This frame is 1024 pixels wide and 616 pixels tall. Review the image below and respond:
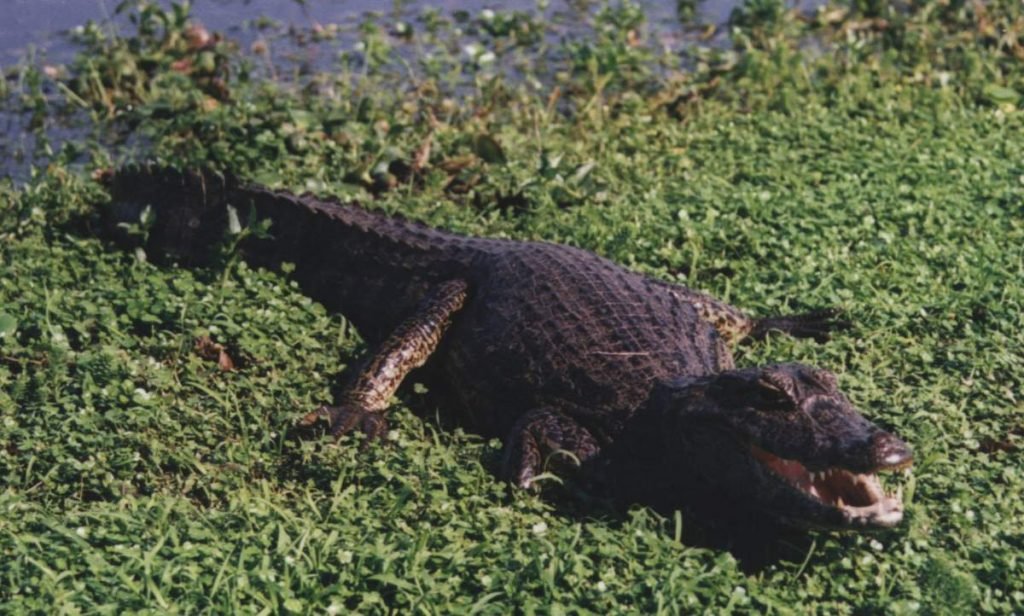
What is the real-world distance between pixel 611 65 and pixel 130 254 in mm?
3533

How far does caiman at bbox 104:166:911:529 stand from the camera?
502 cm

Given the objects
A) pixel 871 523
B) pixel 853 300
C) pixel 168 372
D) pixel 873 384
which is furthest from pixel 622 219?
pixel 871 523

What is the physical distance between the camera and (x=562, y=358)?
19.7ft

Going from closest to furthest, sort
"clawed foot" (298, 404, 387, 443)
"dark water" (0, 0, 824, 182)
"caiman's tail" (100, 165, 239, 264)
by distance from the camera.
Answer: "clawed foot" (298, 404, 387, 443) < "caiman's tail" (100, 165, 239, 264) < "dark water" (0, 0, 824, 182)

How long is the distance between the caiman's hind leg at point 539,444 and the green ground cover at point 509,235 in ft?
0.34

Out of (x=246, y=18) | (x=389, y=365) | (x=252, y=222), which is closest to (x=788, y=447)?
(x=389, y=365)

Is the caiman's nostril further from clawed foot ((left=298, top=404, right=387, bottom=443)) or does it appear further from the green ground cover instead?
clawed foot ((left=298, top=404, right=387, bottom=443))

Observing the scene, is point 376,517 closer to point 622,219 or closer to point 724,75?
point 622,219

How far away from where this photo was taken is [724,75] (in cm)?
985

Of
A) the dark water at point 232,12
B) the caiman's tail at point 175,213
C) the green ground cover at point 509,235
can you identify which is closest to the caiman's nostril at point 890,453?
the green ground cover at point 509,235

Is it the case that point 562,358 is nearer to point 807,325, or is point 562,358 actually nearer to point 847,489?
point 807,325

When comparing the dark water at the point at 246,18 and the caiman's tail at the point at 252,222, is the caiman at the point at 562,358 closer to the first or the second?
the caiman's tail at the point at 252,222

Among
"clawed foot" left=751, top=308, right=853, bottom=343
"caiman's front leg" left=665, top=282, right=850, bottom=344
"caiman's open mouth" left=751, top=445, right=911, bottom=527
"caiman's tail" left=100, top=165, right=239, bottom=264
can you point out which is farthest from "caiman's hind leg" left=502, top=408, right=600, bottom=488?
"caiman's tail" left=100, top=165, right=239, bottom=264

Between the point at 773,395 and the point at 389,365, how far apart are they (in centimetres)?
181
